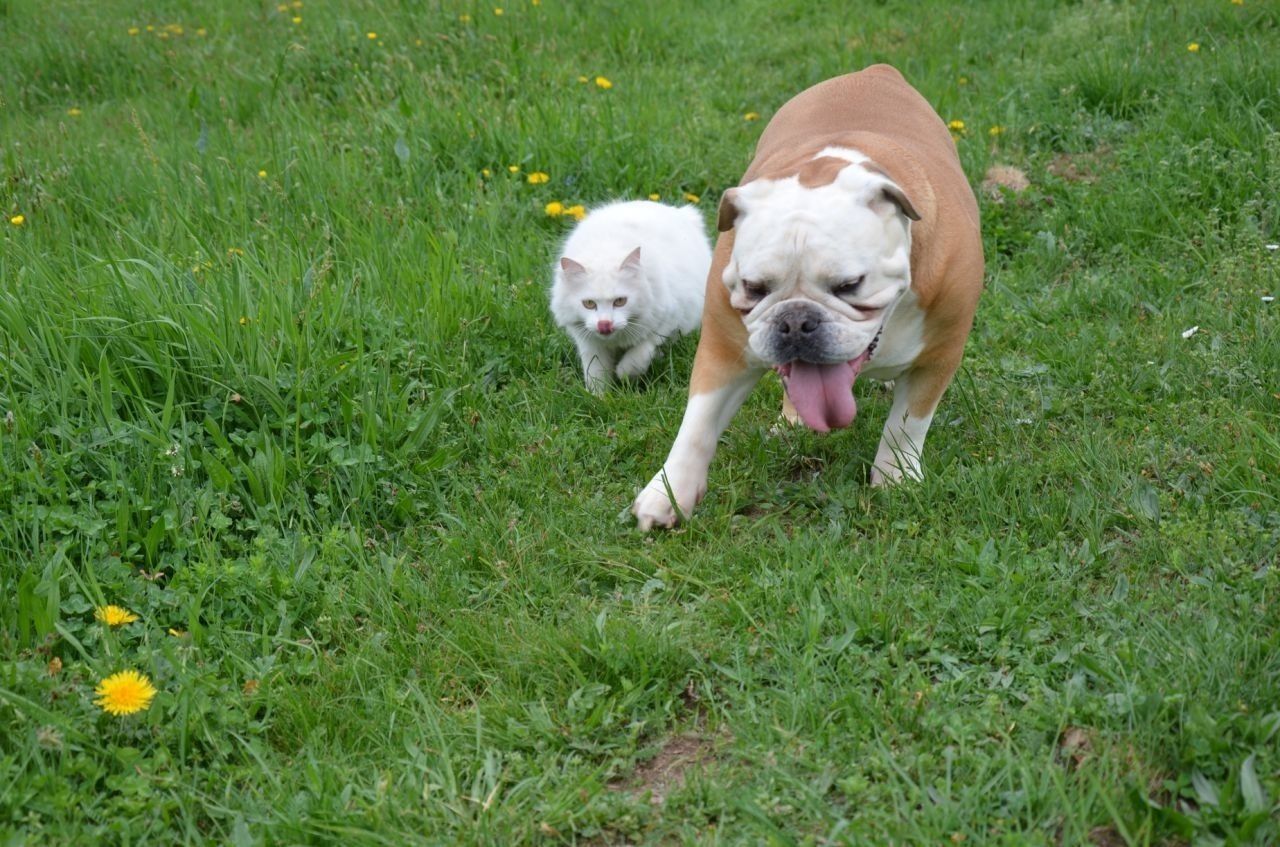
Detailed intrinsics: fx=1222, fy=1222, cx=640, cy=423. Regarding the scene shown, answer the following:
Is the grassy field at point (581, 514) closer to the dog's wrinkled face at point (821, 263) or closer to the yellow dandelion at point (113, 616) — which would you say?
the yellow dandelion at point (113, 616)

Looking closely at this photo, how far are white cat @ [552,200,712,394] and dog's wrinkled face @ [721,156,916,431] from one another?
1.16 meters

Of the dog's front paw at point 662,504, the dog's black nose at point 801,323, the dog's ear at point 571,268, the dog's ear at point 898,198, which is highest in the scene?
the dog's ear at point 898,198

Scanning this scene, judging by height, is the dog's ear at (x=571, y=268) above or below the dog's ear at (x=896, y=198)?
below

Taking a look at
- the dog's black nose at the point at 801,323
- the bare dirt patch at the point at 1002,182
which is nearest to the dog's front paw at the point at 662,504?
the dog's black nose at the point at 801,323

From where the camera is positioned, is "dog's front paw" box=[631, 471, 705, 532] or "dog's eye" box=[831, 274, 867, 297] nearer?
"dog's eye" box=[831, 274, 867, 297]

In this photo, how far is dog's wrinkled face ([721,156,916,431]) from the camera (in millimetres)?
3232

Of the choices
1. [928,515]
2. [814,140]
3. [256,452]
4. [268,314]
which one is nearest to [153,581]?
[256,452]

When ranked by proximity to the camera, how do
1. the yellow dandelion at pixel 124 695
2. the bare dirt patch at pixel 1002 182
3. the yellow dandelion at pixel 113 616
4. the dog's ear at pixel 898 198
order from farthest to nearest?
the bare dirt patch at pixel 1002 182
the dog's ear at pixel 898 198
the yellow dandelion at pixel 113 616
the yellow dandelion at pixel 124 695

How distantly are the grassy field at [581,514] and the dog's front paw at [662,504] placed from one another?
0.20 feet


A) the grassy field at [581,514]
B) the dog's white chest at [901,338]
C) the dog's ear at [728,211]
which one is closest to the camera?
the grassy field at [581,514]

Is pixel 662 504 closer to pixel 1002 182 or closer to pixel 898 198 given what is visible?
pixel 898 198

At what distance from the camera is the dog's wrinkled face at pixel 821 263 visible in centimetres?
323

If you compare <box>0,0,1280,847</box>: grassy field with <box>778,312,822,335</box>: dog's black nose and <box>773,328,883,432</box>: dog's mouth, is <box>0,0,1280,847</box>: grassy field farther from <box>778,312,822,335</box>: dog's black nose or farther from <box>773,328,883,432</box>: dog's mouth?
<box>778,312,822,335</box>: dog's black nose

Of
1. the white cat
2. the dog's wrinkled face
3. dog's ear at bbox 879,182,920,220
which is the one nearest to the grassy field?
the white cat
